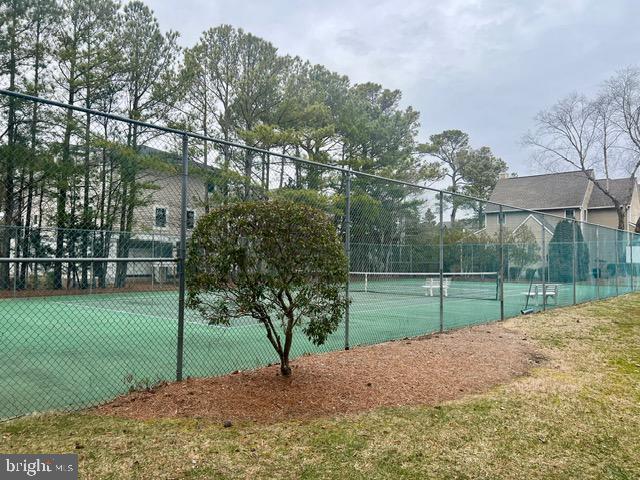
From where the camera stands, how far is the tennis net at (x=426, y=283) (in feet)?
24.6

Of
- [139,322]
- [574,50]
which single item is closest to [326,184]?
[139,322]

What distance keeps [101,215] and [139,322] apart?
384cm

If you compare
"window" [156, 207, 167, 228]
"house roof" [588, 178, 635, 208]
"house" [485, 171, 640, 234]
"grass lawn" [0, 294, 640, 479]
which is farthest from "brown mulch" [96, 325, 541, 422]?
"house roof" [588, 178, 635, 208]

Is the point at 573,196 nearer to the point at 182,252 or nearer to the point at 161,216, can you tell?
the point at 161,216

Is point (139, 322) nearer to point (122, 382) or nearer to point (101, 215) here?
point (101, 215)

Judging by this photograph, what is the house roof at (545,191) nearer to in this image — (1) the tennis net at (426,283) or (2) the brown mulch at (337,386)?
(1) the tennis net at (426,283)

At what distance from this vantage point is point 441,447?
2.93 m

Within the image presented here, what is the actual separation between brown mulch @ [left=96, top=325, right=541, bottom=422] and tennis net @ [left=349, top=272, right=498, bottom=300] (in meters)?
1.67

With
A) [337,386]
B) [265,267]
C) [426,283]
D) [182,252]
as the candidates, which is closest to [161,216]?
[182,252]

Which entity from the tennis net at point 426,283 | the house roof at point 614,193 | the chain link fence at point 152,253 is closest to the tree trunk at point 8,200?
the chain link fence at point 152,253

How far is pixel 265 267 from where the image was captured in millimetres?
3709

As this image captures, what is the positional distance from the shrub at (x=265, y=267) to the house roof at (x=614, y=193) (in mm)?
32646

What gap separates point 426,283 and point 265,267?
6.61m

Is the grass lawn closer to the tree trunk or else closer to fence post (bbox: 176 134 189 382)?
fence post (bbox: 176 134 189 382)
